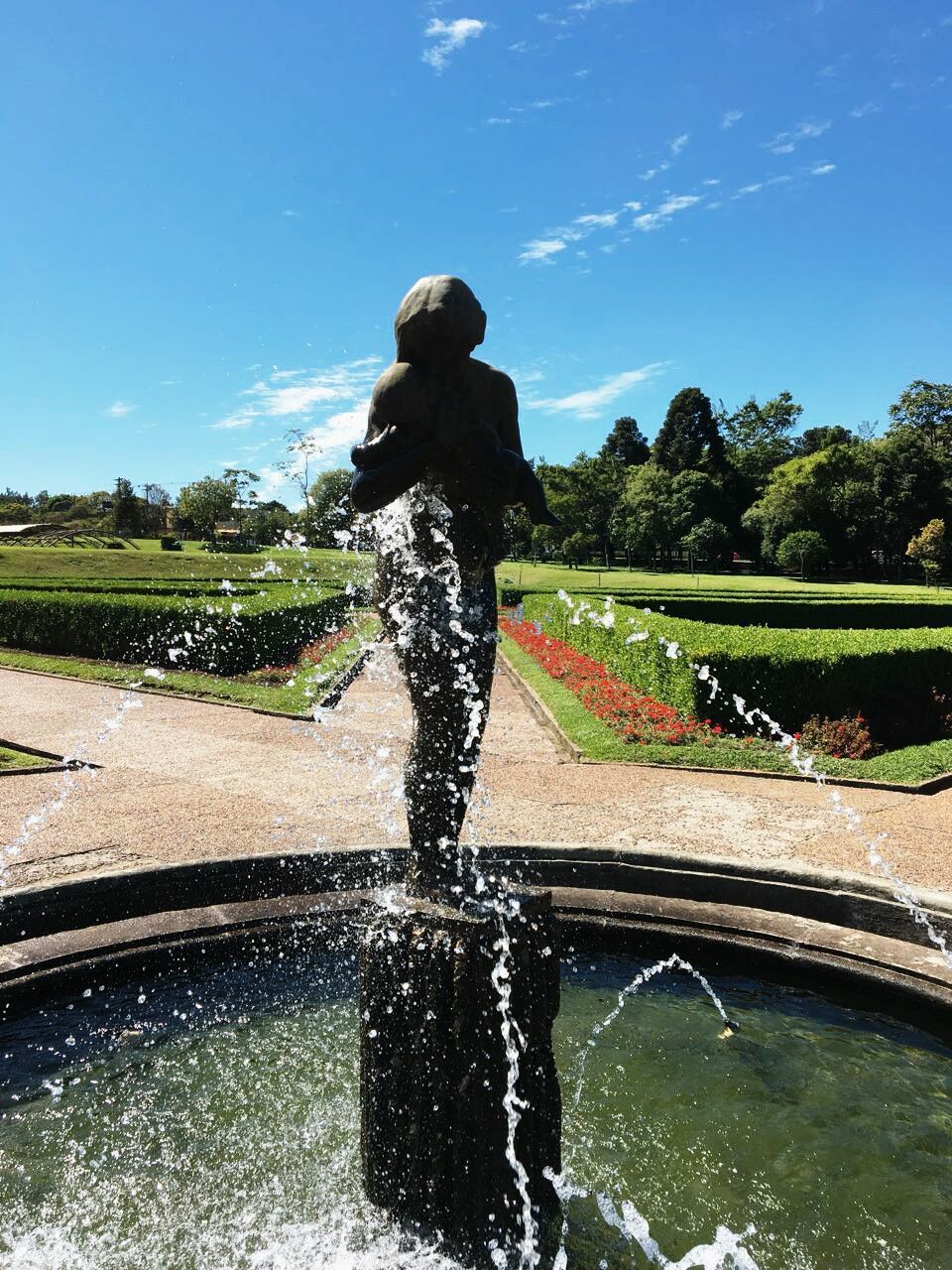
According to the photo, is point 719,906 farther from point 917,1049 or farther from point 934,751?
point 934,751

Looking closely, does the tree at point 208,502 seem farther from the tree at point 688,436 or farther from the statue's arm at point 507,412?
the statue's arm at point 507,412

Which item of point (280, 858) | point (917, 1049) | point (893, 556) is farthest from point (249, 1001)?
point (893, 556)

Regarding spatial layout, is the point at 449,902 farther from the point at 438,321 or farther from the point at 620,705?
the point at 620,705

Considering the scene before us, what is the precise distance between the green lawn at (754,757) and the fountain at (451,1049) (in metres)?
4.13

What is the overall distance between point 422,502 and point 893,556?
164 feet

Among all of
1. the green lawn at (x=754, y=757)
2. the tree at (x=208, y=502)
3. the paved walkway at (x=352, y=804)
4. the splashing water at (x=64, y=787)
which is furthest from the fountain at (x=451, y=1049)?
the tree at (x=208, y=502)

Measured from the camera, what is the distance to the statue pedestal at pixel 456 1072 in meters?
2.45

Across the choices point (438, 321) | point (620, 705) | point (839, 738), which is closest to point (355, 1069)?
point (438, 321)

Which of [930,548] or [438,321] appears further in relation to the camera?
[930,548]

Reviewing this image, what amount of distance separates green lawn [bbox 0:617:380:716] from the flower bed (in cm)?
396

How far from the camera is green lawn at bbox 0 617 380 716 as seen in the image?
40.4ft

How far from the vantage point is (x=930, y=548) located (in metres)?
41.7

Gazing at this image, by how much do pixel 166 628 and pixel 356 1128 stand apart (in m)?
14.7

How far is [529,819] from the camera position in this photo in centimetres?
669
